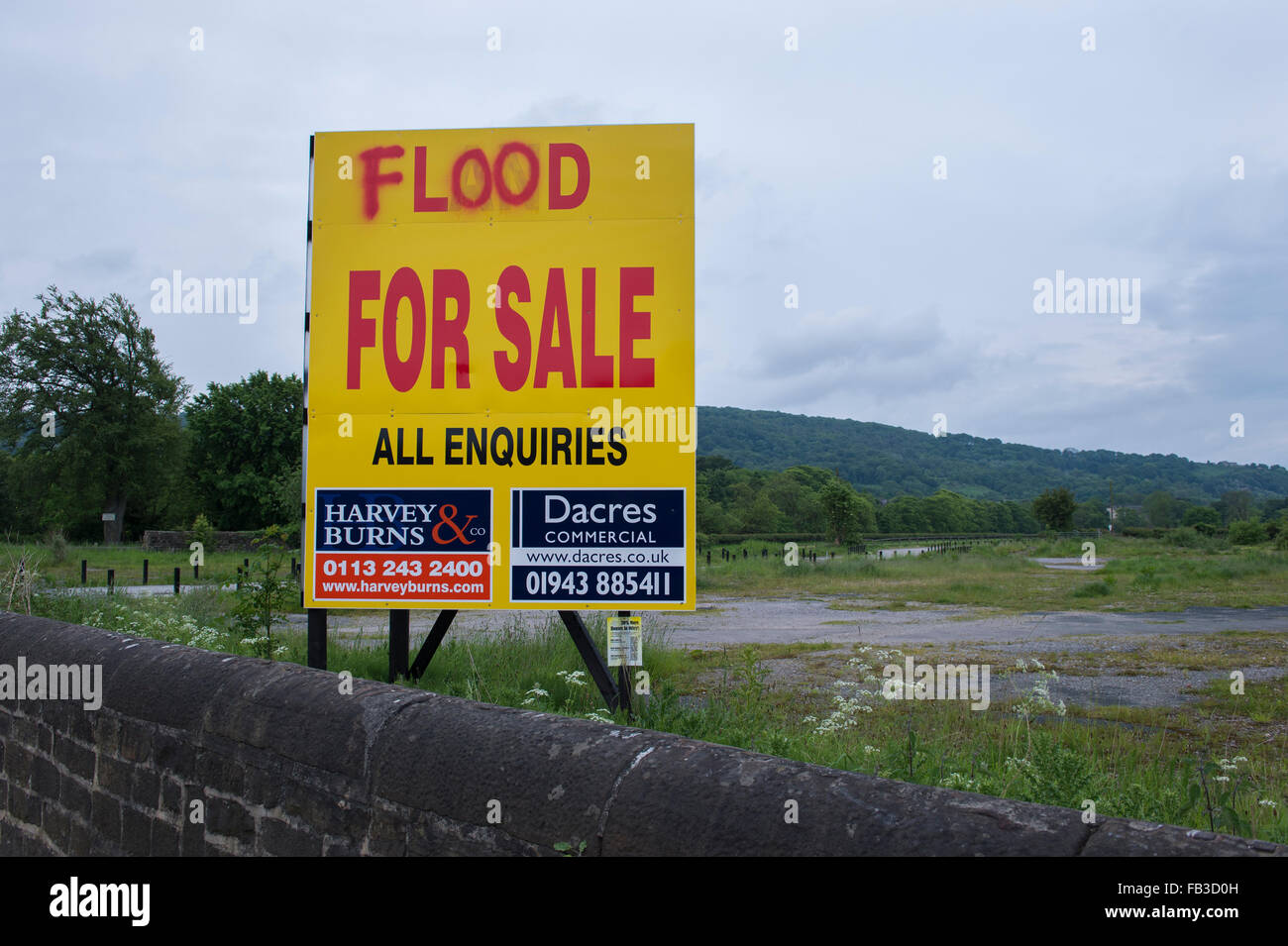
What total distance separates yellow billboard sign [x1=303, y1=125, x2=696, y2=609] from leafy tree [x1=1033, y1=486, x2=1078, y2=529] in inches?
2631

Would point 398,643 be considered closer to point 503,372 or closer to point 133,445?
point 503,372

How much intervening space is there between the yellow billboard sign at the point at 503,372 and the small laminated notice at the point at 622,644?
18 centimetres

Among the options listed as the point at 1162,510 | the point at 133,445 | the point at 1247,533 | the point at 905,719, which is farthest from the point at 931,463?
the point at 905,719

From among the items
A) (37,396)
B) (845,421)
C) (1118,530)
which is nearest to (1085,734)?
(37,396)

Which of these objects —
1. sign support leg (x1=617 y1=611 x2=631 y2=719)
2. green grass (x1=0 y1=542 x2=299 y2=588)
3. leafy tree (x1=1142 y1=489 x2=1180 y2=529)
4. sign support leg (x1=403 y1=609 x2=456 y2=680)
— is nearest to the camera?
sign support leg (x1=617 y1=611 x2=631 y2=719)

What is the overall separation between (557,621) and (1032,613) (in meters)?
12.4

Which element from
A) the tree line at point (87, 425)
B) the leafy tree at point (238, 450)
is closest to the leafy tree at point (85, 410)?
the tree line at point (87, 425)

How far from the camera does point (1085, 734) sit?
210 inches

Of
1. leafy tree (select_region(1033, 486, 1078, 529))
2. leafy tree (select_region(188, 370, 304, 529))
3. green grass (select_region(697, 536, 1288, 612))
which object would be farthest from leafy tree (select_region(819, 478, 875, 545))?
leafy tree (select_region(188, 370, 304, 529))

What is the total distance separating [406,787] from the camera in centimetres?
261

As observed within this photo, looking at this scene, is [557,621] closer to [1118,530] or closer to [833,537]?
[833,537]

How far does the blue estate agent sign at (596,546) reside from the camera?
4957mm

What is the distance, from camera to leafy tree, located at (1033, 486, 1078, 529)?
6550 cm

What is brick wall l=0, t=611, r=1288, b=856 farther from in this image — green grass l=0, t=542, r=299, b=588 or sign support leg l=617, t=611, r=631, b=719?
green grass l=0, t=542, r=299, b=588
